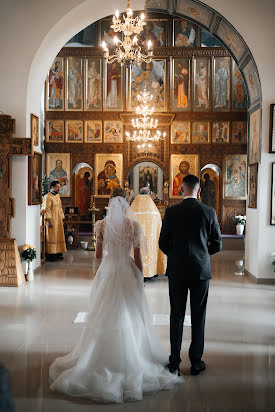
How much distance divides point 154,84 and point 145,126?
2405 mm

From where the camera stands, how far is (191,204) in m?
4.46

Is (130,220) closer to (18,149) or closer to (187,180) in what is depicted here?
(187,180)

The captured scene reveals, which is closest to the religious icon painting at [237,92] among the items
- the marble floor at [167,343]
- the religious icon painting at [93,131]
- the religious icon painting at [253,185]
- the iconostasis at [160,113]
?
the iconostasis at [160,113]

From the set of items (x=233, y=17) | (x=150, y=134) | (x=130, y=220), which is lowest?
(x=130, y=220)

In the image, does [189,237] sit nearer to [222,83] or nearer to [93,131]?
[93,131]

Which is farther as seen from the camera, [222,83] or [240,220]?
[222,83]

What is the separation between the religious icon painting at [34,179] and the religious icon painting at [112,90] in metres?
8.82

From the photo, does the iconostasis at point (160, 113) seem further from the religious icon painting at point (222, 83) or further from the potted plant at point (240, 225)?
the potted plant at point (240, 225)

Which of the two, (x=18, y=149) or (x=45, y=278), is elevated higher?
(x=18, y=149)

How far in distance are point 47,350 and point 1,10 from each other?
7.03 m

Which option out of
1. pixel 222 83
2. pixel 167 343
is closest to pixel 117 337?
pixel 167 343

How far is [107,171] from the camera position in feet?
60.6

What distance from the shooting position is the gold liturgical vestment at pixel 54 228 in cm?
1268

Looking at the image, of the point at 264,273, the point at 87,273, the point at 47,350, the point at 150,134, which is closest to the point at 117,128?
the point at 150,134
